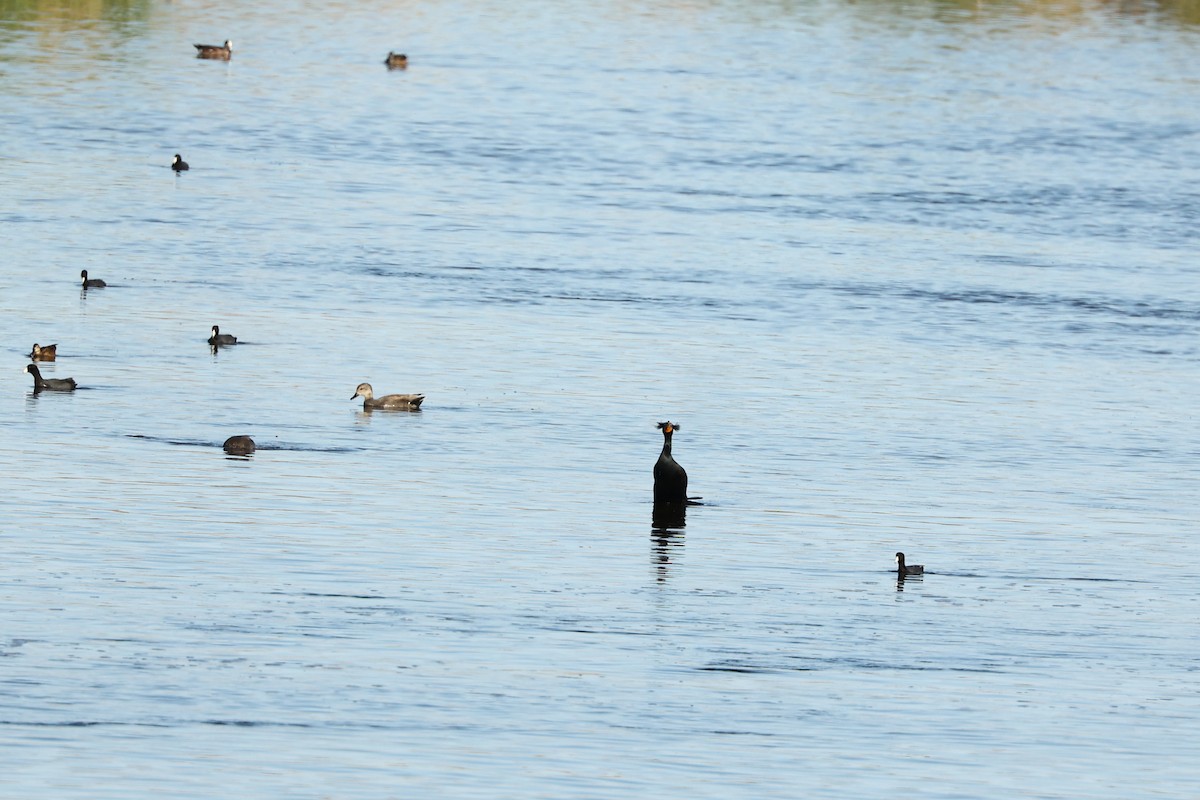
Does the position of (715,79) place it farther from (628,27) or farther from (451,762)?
(451,762)

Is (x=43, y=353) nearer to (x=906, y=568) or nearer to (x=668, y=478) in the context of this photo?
(x=668, y=478)

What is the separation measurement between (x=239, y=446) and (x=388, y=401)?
3437 mm

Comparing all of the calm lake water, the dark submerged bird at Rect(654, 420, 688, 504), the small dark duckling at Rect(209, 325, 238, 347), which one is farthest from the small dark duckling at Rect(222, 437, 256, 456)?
the small dark duckling at Rect(209, 325, 238, 347)

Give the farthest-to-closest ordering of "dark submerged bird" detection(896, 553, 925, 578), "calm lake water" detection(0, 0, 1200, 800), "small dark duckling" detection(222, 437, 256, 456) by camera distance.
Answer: "small dark duckling" detection(222, 437, 256, 456)
"dark submerged bird" detection(896, 553, 925, 578)
"calm lake water" detection(0, 0, 1200, 800)

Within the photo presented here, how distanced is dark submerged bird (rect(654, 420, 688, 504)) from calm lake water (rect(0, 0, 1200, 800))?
68cm

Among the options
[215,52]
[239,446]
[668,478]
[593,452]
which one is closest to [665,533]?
[668,478]

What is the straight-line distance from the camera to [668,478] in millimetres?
28625

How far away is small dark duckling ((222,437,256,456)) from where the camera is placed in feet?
99.5

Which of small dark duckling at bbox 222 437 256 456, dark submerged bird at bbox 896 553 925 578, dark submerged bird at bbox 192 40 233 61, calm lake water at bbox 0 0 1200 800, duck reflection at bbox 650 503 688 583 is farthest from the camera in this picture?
dark submerged bird at bbox 192 40 233 61

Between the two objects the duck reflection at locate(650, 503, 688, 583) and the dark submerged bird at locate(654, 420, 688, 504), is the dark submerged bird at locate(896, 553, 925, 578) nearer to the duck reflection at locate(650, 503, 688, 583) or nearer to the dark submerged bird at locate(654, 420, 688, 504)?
the duck reflection at locate(650, 503, 688, 583)

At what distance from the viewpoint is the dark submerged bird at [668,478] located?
2862 cm

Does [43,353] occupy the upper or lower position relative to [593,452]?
upper

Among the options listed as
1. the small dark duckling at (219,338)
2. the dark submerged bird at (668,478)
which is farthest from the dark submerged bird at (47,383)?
the dark submerged bird at (668,478)

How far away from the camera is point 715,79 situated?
7944 cm
